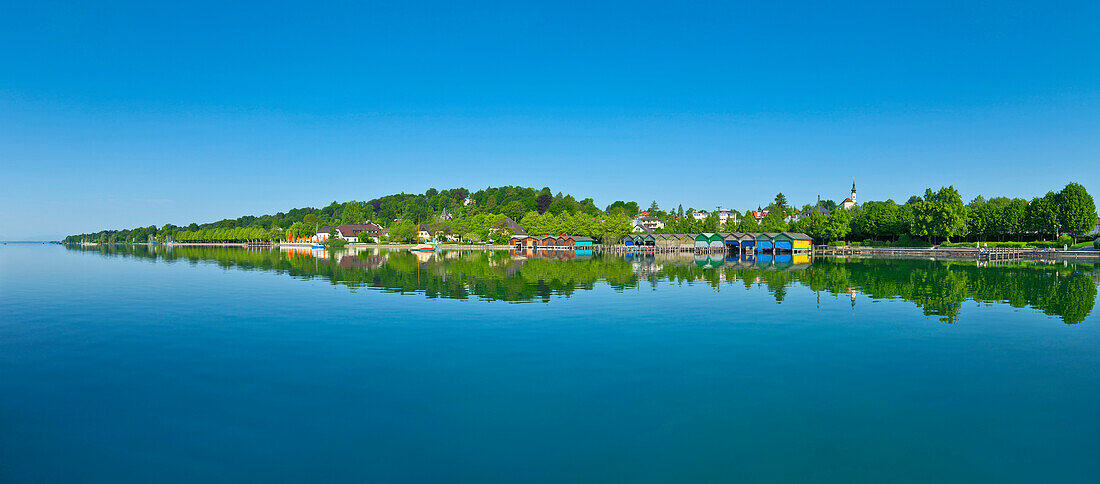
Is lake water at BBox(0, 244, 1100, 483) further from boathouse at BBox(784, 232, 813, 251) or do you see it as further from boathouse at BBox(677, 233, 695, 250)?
boathouse at BBox(677, 233, 695, 250)

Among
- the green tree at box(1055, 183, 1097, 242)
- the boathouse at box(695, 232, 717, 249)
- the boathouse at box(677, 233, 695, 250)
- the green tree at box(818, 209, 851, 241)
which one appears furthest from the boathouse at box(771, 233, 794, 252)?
the green tree at box(1055, 183, 1097, 242)

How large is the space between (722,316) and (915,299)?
1200cm

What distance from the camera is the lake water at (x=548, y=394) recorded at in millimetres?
8281

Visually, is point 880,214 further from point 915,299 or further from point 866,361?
point 866,361

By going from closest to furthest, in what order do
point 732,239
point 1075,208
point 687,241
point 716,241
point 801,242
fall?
point 1075,208
point 801,242
point 732,239
point 716,241
point 687,241

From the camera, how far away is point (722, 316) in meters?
21.8

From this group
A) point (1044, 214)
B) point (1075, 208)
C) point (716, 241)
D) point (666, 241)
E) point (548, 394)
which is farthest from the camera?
point (666, 241)

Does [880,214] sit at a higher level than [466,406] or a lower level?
higher

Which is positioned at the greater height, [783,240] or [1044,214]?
[1044,214]

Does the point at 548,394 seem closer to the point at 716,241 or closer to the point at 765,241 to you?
the point at 765,241

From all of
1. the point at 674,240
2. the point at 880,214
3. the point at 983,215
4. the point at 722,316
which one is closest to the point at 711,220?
the point at 674,240

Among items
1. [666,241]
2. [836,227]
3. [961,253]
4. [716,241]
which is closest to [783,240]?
[716,241]

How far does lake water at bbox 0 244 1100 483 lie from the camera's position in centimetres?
828

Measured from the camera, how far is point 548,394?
1145cm
